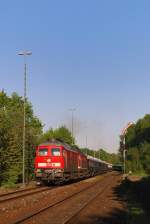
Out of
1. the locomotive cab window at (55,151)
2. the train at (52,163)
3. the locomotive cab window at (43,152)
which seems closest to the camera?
the train at (52,163)

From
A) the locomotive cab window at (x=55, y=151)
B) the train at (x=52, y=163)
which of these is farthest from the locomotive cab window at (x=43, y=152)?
the locomotive cab window at (x=55, y=151)

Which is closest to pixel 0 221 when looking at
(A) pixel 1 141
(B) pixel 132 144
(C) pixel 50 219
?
(C) pixel 50 219

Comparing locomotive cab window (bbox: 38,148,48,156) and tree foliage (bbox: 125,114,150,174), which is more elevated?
tree foliage (bbox: 125,114,150,174)

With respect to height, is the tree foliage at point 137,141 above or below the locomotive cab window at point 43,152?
above

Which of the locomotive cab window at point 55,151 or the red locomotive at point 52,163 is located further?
the locomotive cab window at point 55,151

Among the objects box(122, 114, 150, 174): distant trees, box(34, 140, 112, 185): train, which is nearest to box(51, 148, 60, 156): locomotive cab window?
box(34, 140, 112, 185): train

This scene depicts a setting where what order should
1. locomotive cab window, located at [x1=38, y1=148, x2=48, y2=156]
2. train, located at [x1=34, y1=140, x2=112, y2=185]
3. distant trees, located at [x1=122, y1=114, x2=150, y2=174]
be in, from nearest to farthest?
train, located at [x1=34, y1=140, x2=112, y2=185]
locomotive cab window, located at [x1=38, y1=148, x2=48, y2=156]
distant trees, located at [x1=122, y1=114, x2=150, y2=174]

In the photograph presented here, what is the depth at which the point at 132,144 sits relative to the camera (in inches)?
3836

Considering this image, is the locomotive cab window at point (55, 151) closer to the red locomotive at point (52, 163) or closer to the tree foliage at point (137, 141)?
the red locomotive at point (52, 163)

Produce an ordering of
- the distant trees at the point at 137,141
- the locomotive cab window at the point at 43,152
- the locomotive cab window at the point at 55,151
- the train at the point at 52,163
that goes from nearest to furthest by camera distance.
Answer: the train at the point at 52,163 < the locomotive cab window at the point at 55,151 < the locomotive cab window at the point at 43,152 < the distant trees at the point at 137,141

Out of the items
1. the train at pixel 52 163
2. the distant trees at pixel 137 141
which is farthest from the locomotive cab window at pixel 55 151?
the distant trees at pixel 137 141

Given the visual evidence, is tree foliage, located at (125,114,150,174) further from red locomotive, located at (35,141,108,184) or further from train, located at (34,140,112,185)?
red locomotive, located at (35,141,108,184)

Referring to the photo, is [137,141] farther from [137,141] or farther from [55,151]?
[55,151]

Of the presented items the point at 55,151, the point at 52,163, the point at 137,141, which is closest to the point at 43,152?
the point at 55,151
